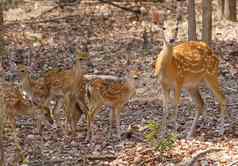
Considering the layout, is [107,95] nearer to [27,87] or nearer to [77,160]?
[77,160]

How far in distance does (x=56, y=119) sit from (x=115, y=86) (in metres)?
1.34

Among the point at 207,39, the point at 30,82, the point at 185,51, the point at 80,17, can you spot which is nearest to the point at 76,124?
the point at 30,82

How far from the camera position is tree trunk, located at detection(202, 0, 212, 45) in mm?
15711

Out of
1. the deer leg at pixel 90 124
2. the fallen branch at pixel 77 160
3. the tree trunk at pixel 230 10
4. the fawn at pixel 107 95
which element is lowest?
the fallen branch at pixel 77 160

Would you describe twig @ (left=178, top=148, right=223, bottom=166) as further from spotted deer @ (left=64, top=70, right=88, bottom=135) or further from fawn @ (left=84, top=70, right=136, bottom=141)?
spotted deer @ (left=64, top=70, right=88, bottom=135)

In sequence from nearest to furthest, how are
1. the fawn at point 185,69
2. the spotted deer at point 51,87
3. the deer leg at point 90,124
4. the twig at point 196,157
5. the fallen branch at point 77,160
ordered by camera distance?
1. the twig at point 196,157
2. the fallen branch at point 77,160
3. the fawn at point 185,69
4. the deer leg at point 90,124
5. the spotted deer at point 51,87

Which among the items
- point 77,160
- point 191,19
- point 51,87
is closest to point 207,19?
point 191,19

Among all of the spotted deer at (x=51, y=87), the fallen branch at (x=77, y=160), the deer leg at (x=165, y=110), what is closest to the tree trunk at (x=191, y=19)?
the spotted deer at (x=51, y=87)

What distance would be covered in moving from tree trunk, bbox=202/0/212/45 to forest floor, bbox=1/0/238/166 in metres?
0.69

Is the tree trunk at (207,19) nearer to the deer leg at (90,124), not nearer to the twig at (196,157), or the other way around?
the deer leg at (90,124)

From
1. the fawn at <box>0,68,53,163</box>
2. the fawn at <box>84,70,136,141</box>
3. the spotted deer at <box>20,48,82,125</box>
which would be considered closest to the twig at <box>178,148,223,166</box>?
the fawn at <box>84,70,136,141</box>

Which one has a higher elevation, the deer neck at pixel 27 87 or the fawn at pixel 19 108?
the deer neck at pixel 27 87

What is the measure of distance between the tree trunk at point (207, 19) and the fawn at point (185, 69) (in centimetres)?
506

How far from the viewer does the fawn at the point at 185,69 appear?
10.3 metres
